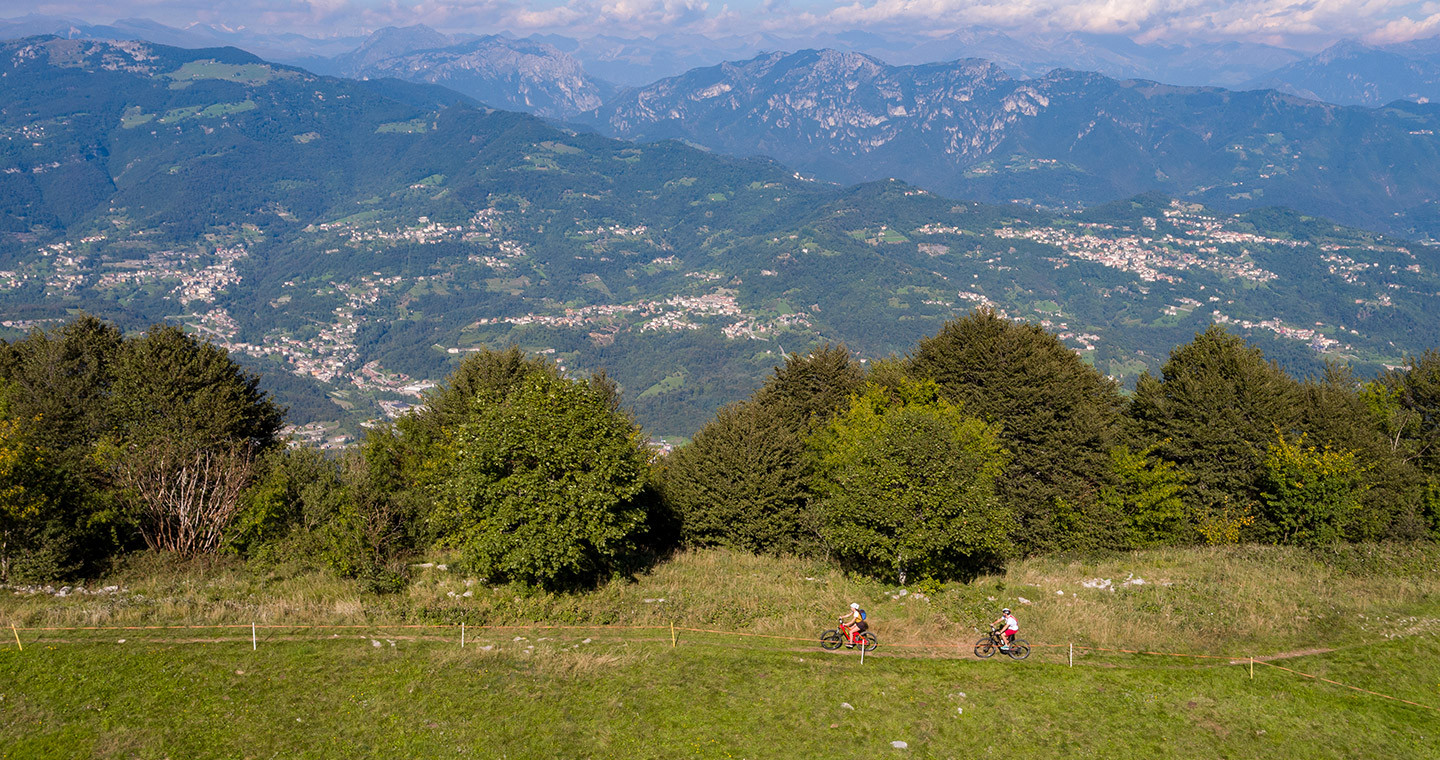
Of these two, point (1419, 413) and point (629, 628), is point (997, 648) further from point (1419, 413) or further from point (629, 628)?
point (1419, 413)

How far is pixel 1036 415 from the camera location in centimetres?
4447

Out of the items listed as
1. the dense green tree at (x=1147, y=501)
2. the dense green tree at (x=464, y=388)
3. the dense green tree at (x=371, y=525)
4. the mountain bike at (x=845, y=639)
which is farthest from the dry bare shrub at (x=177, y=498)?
the dense green tree at (x=1147, y=501)

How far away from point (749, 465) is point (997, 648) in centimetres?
1734

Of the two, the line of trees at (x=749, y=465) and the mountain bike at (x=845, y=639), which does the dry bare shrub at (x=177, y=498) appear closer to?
the line of trees at (x=749, y=465)

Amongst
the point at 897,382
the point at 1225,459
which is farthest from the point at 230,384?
the point at 1225,459

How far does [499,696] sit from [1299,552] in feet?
137

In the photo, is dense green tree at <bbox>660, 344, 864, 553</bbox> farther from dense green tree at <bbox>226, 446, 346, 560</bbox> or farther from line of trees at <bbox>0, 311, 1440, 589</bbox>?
dense green tree at <bbox>226, 446, 346, 560</bbox>

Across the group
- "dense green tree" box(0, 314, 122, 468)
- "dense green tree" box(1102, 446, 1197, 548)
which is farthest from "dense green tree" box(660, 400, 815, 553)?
"dense green tree" box(0, 314, 122, 468)

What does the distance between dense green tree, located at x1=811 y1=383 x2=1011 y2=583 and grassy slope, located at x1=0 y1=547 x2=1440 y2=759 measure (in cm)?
229

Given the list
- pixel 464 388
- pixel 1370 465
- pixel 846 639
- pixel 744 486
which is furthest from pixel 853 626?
pixel 1370 465

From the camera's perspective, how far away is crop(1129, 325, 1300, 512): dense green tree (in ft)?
146

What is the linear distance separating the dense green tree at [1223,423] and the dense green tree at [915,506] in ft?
56.9

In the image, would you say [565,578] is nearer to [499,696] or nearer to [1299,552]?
[499,696]

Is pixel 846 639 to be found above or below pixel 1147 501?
below
